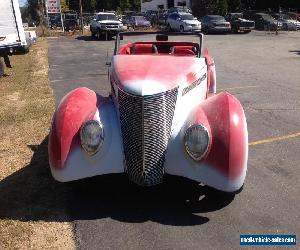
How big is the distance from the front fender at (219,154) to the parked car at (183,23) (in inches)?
1162

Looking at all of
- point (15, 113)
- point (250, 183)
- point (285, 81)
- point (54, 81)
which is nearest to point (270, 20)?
point (285, 81)

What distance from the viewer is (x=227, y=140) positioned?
15.9ft

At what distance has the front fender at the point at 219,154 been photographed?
189 inches

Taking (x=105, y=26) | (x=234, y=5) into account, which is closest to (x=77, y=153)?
(x=105, y=26)

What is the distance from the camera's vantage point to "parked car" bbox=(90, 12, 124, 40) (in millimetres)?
31938

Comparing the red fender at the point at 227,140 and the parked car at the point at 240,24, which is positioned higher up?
the red fender at the point at 227,140

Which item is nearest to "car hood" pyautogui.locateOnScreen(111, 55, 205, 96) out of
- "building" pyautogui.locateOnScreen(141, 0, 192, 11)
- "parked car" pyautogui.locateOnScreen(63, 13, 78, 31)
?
"parked car" pyautogui.locateOnScreen(63, 13, 78, 31)

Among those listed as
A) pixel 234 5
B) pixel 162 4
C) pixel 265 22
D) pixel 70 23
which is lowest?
pixel 162 4

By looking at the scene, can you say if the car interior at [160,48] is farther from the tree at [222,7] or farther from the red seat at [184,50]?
the tree at [222,7]

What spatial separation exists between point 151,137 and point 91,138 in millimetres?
709

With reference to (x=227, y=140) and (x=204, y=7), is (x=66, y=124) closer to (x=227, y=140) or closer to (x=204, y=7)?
(x=227, y=140)

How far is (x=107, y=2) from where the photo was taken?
9269 cm

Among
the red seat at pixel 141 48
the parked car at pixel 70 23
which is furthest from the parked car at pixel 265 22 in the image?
the red seat at pixel 141 48

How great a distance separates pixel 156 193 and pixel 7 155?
9.56 feet
